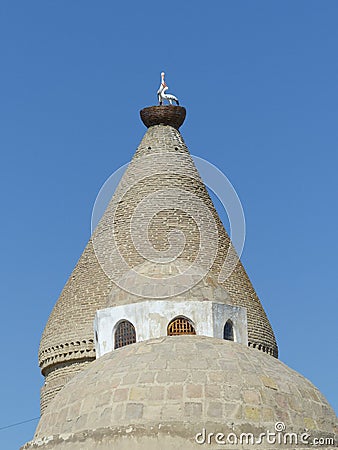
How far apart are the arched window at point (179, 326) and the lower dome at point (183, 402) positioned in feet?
12.7

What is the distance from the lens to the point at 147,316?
1523 centimetres

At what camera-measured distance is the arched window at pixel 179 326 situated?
15141mm

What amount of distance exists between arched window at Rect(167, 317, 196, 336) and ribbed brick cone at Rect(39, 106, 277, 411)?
454 inches

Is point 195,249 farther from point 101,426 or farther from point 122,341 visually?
point 101,426

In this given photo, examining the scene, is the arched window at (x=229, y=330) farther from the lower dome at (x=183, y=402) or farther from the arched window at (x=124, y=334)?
the lower dome at (x=183, y=402)

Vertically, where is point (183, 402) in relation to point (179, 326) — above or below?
below

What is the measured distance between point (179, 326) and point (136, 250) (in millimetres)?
12808

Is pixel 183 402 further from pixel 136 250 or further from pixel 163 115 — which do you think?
pixel 163 115

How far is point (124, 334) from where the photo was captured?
15797 millimetres

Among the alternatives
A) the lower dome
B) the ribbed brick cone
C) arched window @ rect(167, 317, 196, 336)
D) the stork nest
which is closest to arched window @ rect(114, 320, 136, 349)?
arched window @ rect(167, 317, 196, 336)

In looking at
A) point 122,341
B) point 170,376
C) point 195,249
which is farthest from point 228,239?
point 170,376

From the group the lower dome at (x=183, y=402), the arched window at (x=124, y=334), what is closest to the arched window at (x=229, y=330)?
the arched window at (x=124, y=334)

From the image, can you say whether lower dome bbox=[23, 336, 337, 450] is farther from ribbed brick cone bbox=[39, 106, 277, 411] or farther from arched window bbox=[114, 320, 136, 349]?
ribbed brick cone bbox=[39, 106, 277, 411]

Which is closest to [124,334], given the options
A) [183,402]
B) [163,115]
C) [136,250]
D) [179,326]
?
[179,326]
